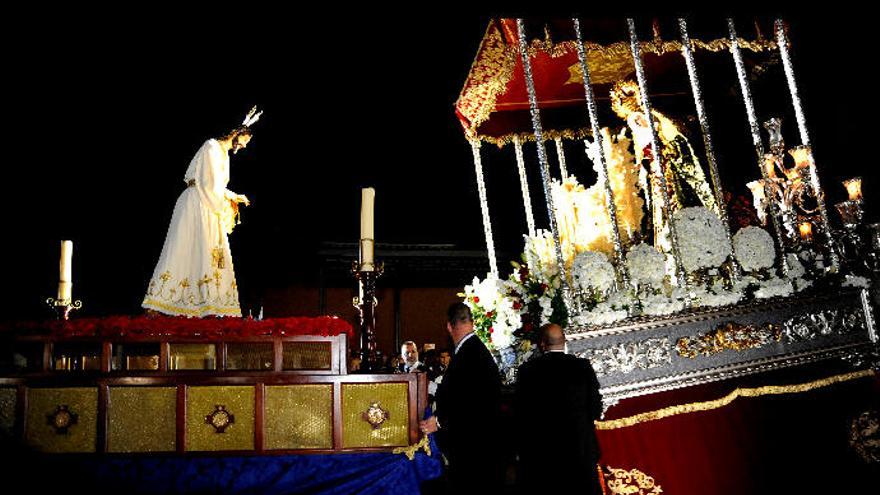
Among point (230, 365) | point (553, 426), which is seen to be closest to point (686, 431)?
point (553, 426)

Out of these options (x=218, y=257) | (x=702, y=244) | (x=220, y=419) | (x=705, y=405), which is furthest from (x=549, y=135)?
(x=220, y=419)

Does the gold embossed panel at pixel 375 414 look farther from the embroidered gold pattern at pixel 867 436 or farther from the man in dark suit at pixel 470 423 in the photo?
the embroidered gold pattern at pixel 867 436

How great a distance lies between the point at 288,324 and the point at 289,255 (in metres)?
8.68

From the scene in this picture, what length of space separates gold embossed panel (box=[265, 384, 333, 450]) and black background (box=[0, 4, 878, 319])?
3.64 m

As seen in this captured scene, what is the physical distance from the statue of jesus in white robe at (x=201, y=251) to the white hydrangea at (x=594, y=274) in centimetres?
303

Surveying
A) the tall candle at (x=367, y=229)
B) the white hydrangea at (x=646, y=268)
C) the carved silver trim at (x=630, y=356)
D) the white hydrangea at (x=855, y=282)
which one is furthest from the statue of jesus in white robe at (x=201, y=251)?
the white hydrangea at (x=855, y=282)

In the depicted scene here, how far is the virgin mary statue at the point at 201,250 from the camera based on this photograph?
5.04m

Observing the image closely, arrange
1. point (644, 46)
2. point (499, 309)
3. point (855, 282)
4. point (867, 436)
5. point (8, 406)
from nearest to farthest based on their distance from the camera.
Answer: point (8, 406)
point (867, 436)
point (855, 282)
point (644, 46)
point (499, 309)

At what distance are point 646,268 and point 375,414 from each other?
245 centimetres

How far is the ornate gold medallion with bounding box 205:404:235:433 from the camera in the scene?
3.89 meters

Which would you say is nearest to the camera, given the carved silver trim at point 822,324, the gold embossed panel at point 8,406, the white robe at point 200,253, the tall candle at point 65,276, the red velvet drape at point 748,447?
the gold embossed panel at point 8,406

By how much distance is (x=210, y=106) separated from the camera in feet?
27.2

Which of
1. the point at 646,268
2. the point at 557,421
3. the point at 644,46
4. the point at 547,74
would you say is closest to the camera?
the point at 557,421

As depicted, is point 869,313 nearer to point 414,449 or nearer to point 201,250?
point 414,449
